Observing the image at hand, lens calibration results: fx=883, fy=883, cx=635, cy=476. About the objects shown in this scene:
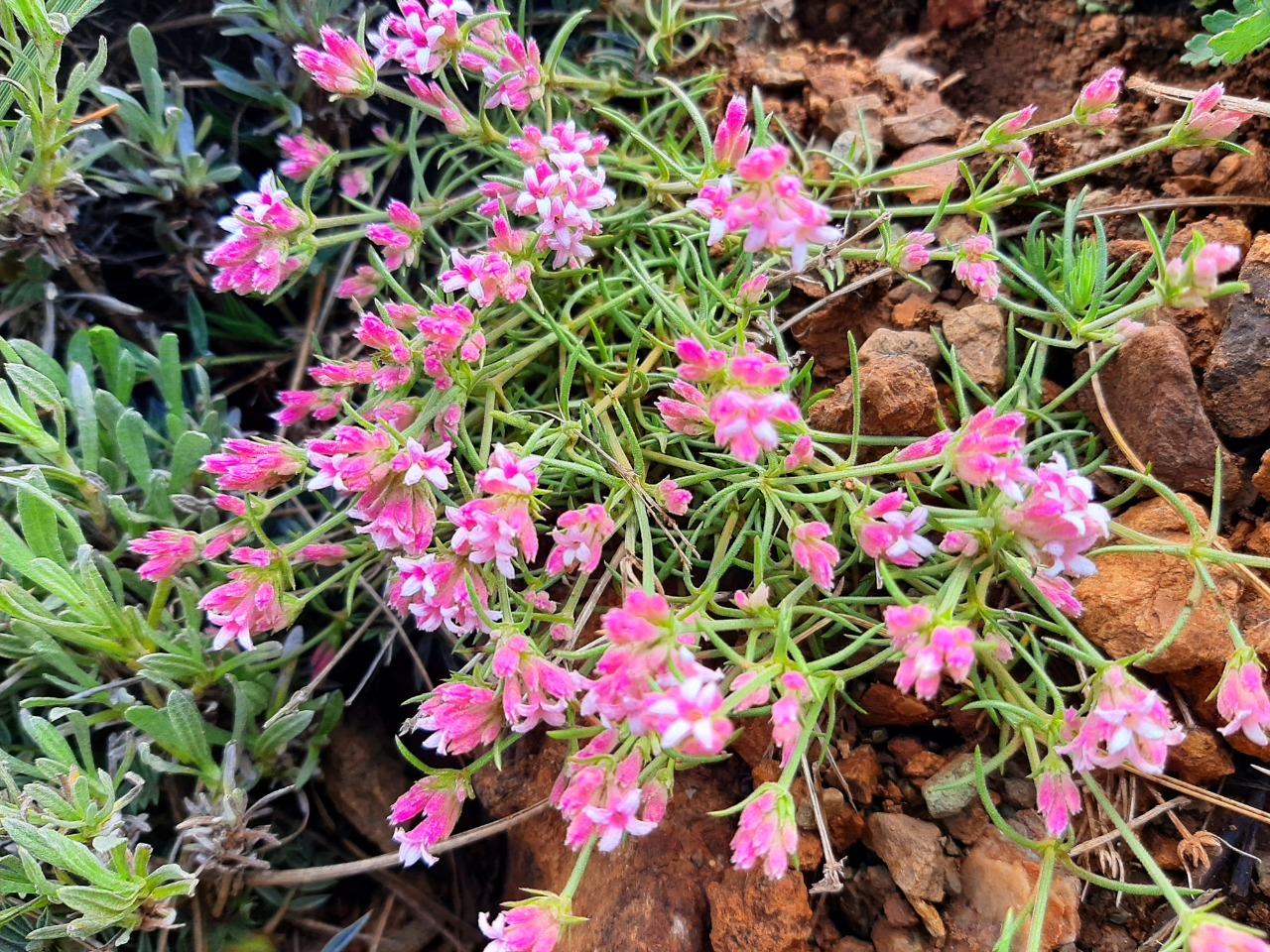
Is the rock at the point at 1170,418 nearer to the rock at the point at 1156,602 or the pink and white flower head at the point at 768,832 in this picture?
the rock at the point at 1156,602

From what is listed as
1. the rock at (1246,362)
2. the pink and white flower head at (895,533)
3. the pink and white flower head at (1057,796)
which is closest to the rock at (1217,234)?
the rock at (1246,362)

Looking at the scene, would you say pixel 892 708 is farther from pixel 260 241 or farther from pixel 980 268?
pixel 260 241

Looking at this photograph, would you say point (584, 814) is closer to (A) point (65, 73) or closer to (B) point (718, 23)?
(B) point (718, 23)

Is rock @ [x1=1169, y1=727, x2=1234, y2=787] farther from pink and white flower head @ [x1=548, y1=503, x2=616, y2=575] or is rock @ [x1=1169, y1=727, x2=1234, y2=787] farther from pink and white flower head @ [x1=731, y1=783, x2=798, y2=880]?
pink and white flower head @ [x1=548, y1=503, x2=616, y2=575]

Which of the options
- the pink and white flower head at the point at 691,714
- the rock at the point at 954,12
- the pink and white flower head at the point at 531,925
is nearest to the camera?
the pink and white flower head at the point at 691,714

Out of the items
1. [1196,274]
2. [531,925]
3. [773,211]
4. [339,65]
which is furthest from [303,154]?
[1196,274]

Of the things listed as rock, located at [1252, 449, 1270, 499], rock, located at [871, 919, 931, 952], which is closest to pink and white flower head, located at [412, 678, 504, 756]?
rock, located at [871, 919, 931, 952]

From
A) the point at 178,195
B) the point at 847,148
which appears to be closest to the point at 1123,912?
the point at 847,148
